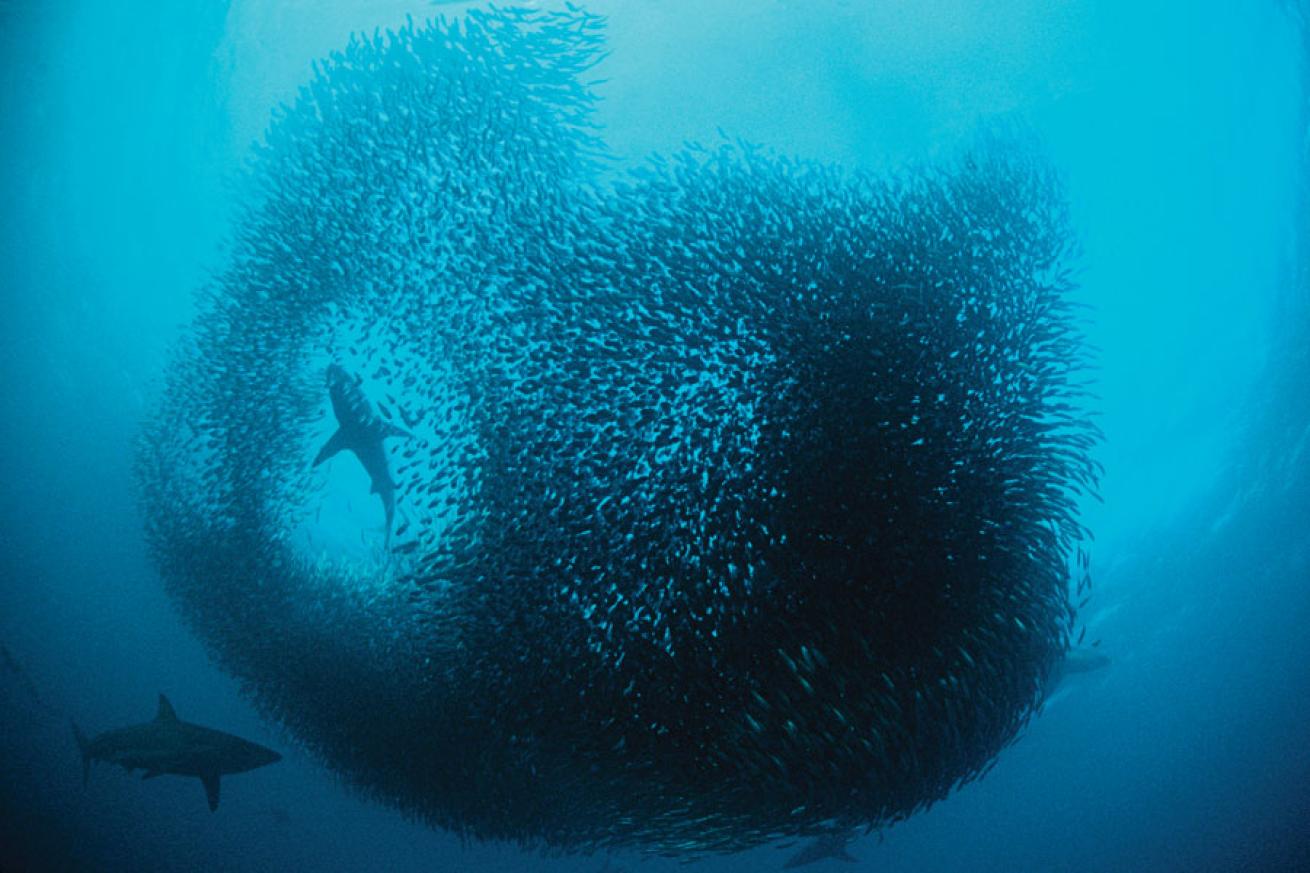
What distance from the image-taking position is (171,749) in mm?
5227

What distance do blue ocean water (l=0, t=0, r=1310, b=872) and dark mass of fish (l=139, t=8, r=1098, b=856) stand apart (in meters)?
0.65

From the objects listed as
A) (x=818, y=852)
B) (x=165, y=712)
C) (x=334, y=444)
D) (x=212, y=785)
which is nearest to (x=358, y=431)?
(x=334, y=444)

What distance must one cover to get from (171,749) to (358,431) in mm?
3183

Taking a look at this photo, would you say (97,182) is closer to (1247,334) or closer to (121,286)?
(121,286)

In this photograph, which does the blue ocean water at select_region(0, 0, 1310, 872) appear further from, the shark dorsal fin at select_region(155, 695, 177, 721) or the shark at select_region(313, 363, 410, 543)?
the shark at select_region(313, 363, 410, 543)

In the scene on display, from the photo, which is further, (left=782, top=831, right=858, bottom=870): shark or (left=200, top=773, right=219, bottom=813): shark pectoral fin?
(left=782, top=831, right=858, bottom=870): shark

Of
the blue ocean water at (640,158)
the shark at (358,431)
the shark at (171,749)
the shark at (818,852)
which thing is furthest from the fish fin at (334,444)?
the shark at (818,852)

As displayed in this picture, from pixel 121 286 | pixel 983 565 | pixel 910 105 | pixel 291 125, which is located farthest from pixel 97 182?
pixel 983 565

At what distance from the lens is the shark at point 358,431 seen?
4828 mm

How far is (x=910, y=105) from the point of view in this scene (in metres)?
5.22

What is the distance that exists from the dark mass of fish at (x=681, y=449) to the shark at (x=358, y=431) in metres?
0.55

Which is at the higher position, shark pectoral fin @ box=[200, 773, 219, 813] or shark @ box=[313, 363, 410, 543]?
shark @ box=[313, 363, 410, 543]

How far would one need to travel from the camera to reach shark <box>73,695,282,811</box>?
521cm

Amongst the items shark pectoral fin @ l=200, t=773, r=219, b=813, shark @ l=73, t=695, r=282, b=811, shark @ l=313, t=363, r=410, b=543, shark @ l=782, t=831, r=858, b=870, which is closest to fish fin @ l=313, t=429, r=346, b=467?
shark @ l=313, t=363, r=410, b=543
